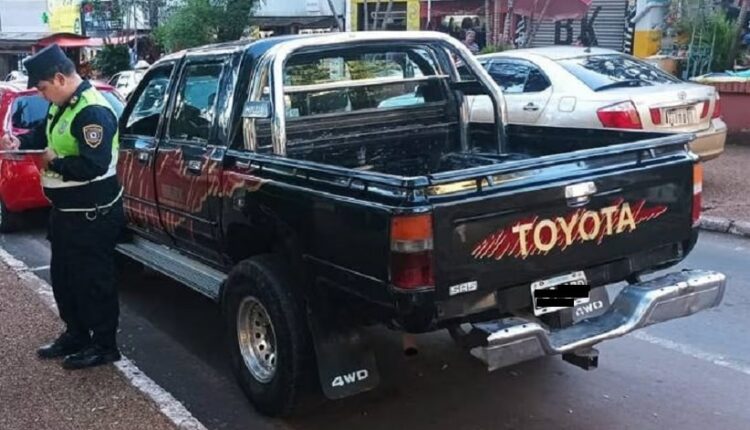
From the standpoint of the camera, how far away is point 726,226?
348 inches

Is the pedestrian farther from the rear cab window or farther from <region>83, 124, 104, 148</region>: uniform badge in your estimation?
<region>83, 124, 104, 148</region>: uniform badge

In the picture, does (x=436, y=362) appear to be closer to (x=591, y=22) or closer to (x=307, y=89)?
(x=307, y=89)

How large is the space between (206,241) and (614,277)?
240 centimetres

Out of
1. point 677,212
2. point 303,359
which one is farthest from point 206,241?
point 677,212

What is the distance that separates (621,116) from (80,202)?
18.5 ft

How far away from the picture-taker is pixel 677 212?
455cm

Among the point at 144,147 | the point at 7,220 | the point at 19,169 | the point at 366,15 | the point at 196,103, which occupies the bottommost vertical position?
the point at 7,220

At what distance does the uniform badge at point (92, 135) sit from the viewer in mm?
4930

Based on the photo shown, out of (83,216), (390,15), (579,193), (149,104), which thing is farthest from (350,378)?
(390,15)

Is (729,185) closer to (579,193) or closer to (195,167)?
(579,193)

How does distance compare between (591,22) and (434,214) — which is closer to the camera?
(434,214)

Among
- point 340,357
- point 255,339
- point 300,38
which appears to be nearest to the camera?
point 340,357

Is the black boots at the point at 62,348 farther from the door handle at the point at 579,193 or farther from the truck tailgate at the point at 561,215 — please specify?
the door handle at the point at 579,193

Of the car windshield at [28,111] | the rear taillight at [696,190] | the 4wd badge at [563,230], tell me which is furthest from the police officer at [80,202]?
the car windshield at [28,111]
